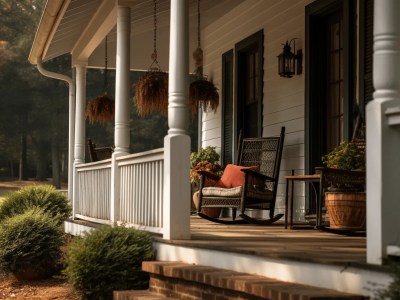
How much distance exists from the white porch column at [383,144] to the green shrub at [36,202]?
9252mm

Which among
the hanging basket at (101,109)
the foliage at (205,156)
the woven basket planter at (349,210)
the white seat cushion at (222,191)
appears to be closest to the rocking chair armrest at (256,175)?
the white seat cushion at (222,191)

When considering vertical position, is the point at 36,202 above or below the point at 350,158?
below

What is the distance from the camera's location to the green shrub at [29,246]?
350 inches

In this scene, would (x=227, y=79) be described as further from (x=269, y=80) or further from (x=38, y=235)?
(x=38, y=235)

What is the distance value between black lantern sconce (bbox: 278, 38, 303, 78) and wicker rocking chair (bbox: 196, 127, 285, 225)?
0.63 metres

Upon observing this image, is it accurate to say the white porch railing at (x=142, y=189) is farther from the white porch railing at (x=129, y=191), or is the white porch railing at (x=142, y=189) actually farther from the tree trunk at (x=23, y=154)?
the tree trunk at (x=23, y=154)

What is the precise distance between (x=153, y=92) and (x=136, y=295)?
4510 millimetres

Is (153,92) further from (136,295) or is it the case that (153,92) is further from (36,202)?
(136,295)

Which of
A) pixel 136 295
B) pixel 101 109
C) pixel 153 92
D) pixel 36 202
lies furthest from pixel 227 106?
pixel 136 295

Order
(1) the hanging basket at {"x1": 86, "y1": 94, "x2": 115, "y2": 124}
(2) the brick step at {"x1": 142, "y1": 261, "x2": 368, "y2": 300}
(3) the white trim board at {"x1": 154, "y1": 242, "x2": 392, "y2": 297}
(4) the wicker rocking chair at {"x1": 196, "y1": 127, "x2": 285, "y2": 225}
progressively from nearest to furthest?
(3) the white trim board at {"x1": 154, "y1": 242, "x2": 392, "y2": 297} → (2) the brick step at {"x1": 142, "y1": 261, "x2": 368, "y2": 300} → (4) the wicker rocking chair at {"x1": 196, "y1": 127, "x2": 285, "y2": 225} → (1) the hanging basket at {"x1": 86, "y1": 94, "x2": 115, "y2": 124}

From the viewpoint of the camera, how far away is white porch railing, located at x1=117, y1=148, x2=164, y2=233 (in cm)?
650

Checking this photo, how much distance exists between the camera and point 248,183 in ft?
28.7

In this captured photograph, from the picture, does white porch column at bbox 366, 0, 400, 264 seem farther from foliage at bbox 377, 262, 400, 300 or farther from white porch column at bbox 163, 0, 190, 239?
white porch column at bbox 163, 0, 190, 239

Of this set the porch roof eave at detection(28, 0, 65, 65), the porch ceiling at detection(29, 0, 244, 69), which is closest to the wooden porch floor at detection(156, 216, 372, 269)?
the porch ceiling at detection(29, 0, 244, 69)
